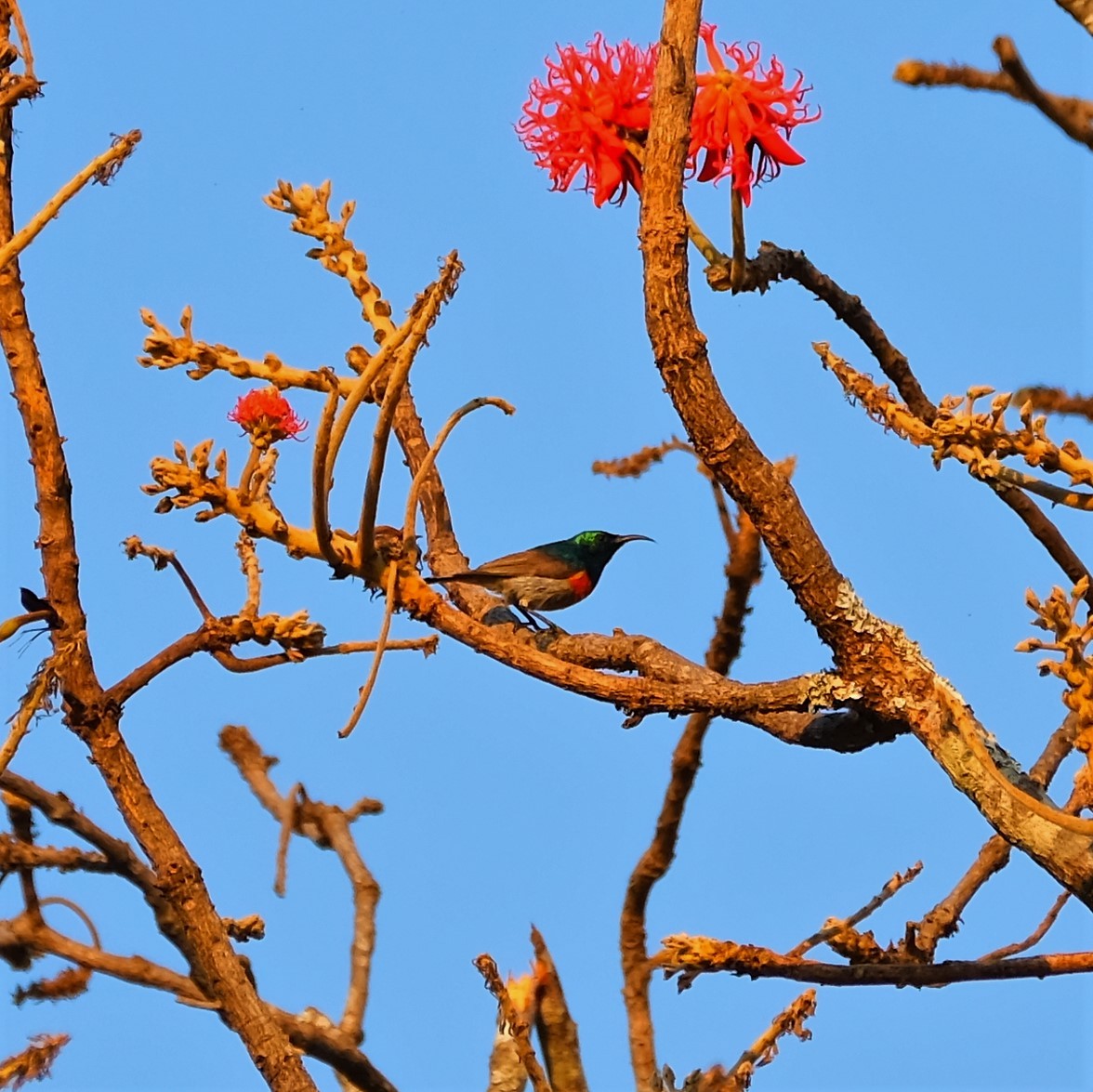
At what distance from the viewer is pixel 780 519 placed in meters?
4.01

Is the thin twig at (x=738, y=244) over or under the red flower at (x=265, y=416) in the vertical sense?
under

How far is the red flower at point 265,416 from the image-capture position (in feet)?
15.4

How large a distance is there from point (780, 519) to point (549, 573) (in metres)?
4.26

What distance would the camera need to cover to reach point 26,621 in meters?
4.00

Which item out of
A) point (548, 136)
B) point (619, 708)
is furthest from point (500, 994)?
point (548, 136)

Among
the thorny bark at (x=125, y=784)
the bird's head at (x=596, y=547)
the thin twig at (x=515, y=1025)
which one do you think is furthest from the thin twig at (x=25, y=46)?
the bird's head at (x=596, y=547)

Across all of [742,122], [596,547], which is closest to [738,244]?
[742,122]

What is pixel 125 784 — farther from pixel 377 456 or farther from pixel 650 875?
pixel 650 875

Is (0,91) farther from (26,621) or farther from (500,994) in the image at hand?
(500,994)

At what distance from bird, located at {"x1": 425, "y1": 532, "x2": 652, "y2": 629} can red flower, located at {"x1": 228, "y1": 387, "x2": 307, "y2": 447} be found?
2561mm

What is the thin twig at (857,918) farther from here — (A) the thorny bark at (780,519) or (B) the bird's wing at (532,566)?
(B) the bird's wing at (532,566)

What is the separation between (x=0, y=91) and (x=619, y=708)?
2.41 meters

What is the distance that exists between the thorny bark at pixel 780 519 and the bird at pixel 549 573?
337 cm

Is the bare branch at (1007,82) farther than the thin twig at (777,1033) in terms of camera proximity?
No
